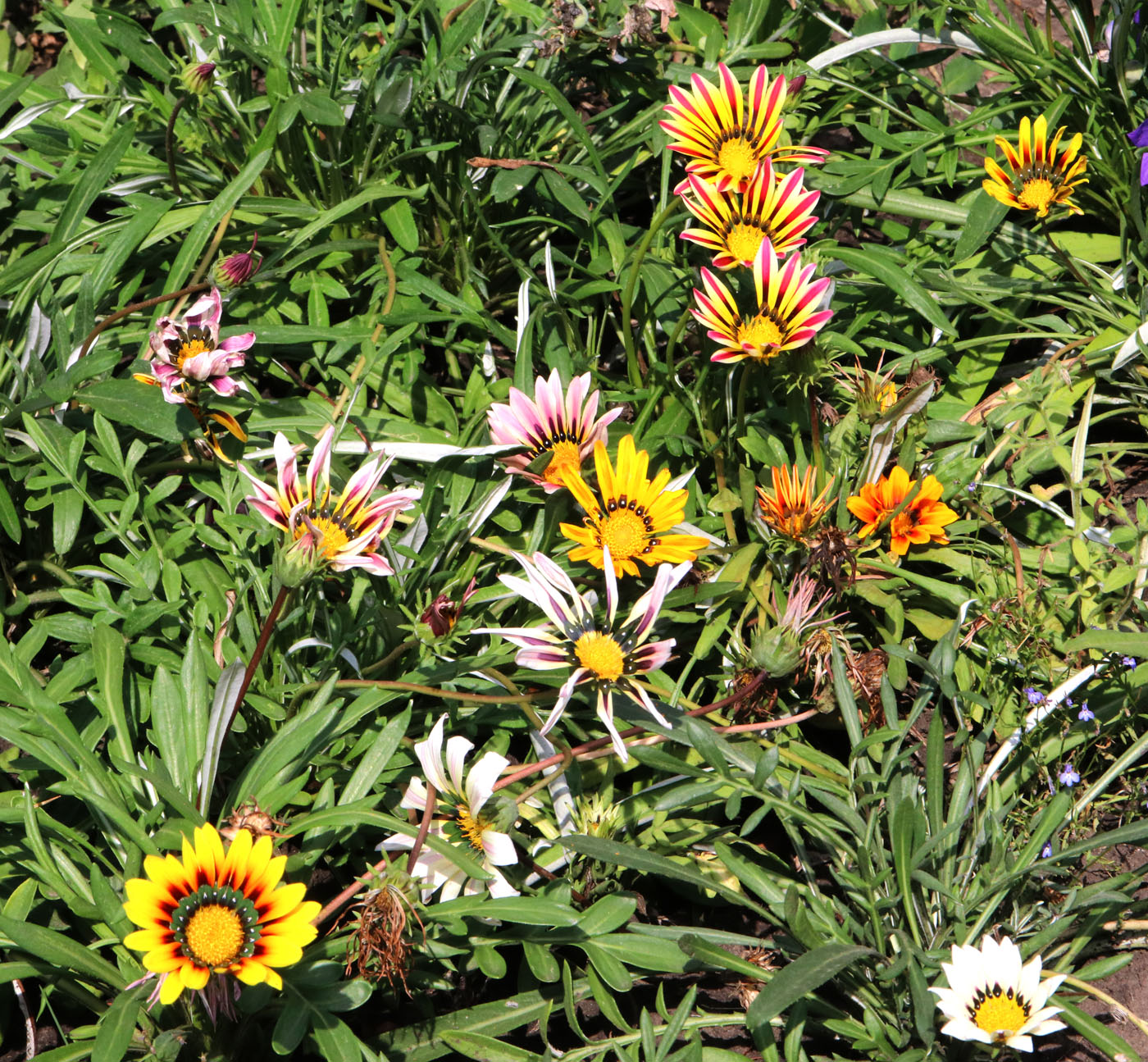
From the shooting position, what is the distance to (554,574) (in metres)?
1.78

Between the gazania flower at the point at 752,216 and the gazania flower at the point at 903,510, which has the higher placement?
the gazania flower at the point at 752,216

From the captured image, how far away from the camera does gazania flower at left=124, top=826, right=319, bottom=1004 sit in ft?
4.57

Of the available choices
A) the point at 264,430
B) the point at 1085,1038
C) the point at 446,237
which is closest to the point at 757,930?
the point at 1085,1038

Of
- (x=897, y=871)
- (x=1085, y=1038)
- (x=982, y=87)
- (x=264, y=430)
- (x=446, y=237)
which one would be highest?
(x=982, y=87)

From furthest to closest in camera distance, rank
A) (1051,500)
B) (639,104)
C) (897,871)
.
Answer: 1. (639,104)
2. (1051,500)
3. (897,871)

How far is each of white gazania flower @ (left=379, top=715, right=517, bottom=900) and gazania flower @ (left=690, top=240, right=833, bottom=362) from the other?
A: 2.57 ft

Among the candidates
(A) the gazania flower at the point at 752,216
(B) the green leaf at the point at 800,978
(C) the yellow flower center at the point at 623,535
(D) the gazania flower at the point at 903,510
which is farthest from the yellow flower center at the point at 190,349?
(B) the green leaf at the point at 800,978

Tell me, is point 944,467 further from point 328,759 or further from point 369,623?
point 328,759

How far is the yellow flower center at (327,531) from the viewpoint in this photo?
1.60m

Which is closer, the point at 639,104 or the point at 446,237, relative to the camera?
the point at 446,237

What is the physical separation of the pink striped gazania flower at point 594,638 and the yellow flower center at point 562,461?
20 centimetres

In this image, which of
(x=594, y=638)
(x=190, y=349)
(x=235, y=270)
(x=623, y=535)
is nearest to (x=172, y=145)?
(x=235, y=270)

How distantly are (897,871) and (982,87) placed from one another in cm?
213

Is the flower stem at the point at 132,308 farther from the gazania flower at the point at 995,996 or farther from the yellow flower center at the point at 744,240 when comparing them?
the gazania flower at the point at 995,996
